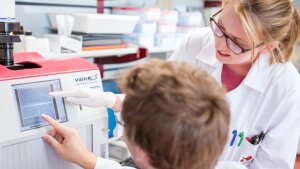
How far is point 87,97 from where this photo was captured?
31.3 inches

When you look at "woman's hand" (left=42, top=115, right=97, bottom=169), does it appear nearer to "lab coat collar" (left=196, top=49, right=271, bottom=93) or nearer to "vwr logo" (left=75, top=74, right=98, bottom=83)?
"vwr logo" (left=75, top=74, right=98, bottom=83)

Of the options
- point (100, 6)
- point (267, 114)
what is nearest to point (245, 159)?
point (267, 114)

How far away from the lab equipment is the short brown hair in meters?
0.19

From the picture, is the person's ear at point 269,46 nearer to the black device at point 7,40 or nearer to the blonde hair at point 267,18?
the blonde hair at point 267,18

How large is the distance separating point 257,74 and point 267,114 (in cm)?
13

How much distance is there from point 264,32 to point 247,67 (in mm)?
237

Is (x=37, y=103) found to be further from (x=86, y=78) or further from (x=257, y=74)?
(x=257, y=74)

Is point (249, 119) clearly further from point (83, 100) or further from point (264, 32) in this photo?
point (83, 100)

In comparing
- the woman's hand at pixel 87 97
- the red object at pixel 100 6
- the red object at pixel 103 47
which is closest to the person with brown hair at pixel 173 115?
the woman's hand at pixel 87 97

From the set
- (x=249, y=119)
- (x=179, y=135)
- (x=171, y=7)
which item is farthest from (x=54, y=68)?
(x=171, y=7)

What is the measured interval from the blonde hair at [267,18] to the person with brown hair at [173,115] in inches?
12.9

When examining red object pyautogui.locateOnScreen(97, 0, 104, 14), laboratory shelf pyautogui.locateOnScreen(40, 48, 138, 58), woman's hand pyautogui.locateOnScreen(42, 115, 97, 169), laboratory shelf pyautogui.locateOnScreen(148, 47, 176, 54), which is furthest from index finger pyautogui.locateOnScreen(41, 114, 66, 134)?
red object pyautogui.locateOnScreen(97, 0, 104, 14)

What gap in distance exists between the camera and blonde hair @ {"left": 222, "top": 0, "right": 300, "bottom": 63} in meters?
0.90

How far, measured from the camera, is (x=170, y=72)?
62cm
